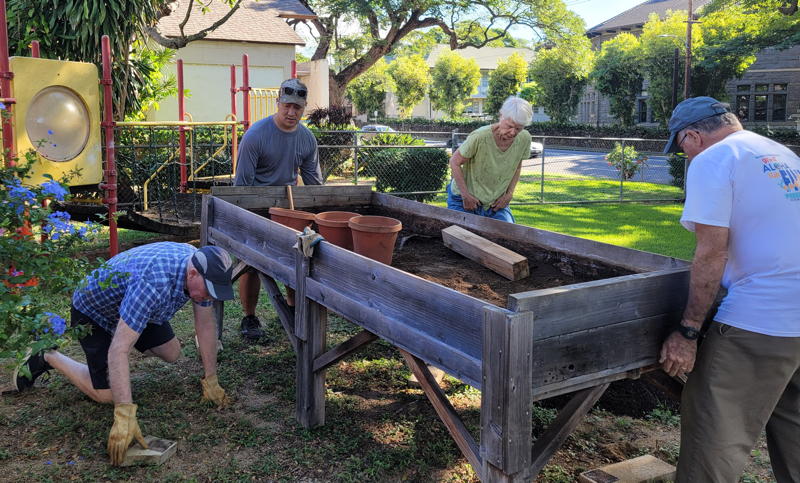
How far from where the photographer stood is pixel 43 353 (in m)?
4.30

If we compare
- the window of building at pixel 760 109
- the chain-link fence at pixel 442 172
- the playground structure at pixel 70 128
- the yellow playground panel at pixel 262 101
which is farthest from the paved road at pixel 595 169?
the window of building at pixel 760 109

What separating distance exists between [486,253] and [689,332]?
5.39 ft

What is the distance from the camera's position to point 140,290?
347 centimetres

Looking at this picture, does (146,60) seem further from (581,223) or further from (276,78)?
(276,78)

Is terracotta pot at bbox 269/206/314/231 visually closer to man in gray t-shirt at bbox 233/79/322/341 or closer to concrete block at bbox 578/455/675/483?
man in gray t-shirt at bbox 233/79/322/341

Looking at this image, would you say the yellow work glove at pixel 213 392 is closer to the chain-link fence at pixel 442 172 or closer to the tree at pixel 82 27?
the chain-link fence at pixel 442 172

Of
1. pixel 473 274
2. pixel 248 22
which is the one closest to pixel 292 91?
pixel 473 274

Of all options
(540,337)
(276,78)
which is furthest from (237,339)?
(276,78)

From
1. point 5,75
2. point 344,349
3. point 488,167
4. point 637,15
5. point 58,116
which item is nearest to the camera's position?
point 344,349

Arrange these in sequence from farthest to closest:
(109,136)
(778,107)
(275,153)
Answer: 1. (778,107)
2. (109,136)
3. (275,153)

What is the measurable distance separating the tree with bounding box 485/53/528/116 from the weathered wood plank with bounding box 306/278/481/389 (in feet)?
149

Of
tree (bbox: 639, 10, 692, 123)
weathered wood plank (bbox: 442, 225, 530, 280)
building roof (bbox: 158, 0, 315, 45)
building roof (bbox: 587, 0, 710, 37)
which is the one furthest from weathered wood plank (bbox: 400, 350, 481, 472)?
building roof (bbox: 587, 0, 710, 37)

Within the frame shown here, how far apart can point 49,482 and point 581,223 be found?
31.3 feet

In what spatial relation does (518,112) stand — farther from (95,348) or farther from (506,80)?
(506,80)
